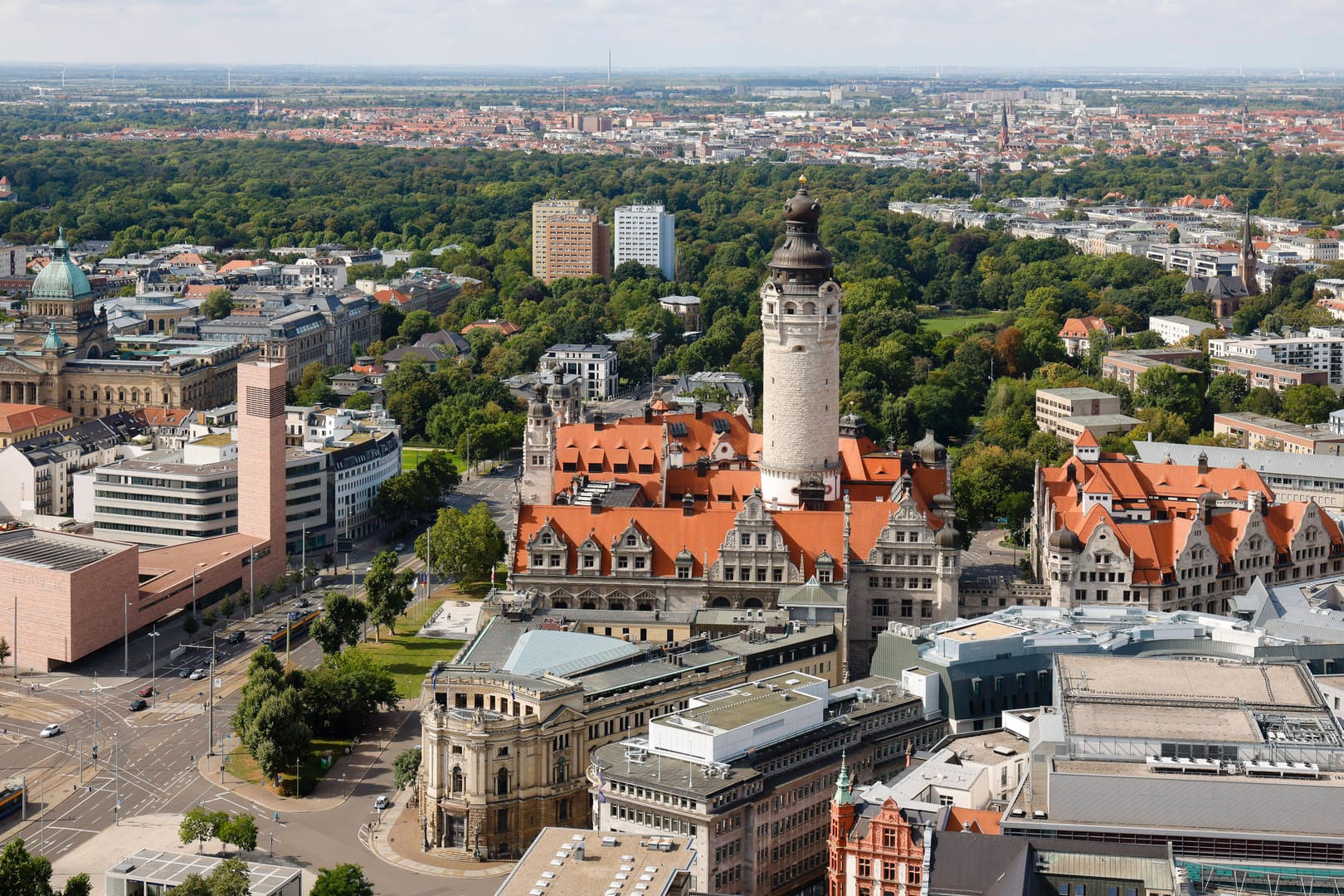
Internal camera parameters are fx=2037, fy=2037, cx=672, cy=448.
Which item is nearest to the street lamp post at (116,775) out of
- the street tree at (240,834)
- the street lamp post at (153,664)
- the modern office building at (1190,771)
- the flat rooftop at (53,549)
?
the street lamp post at (153,664)

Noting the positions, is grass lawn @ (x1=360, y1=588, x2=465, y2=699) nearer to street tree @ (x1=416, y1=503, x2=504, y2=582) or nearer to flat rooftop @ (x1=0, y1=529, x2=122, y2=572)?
street tree @ (x1=416, y1=503, x2=504, y2=582)

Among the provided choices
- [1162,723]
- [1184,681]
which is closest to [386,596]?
[1184,681]

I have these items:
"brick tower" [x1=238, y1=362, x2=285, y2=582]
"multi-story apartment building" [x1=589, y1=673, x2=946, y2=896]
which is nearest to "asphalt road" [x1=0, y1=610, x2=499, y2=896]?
"multi-story apartment building" [x1=589, y1=673, x2=946, y2=896]

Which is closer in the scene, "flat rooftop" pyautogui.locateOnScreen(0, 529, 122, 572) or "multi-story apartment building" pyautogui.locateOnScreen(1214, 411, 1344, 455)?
"flat rooftop" pyautogui.locateOnScreen(0, 529, 122, 572)

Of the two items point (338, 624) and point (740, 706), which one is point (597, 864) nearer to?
point (740, 706)

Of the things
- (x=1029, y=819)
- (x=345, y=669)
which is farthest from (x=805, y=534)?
(x=1029, y=819)

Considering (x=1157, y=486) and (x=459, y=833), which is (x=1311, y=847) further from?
(x=1157, y=486)

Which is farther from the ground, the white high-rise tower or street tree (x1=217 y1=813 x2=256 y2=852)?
the white high-rise tower
